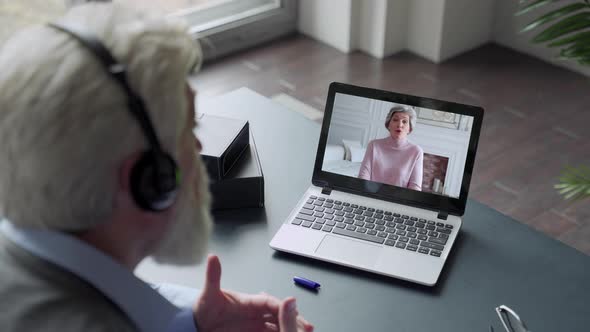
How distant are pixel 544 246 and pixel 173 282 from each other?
77 centimetres

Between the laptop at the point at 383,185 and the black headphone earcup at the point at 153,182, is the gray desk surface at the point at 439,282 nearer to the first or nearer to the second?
the laptop at the point at 383,185

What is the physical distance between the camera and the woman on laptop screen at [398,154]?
1.48 m

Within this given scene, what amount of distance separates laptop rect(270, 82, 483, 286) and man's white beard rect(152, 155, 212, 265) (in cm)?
38

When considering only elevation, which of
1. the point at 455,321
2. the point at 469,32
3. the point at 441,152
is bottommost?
the point at 469,32

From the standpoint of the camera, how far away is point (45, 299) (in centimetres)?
87

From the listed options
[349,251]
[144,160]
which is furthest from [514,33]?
[144,160]

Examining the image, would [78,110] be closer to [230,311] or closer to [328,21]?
[230,311]

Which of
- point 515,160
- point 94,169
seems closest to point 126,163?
point 94,169

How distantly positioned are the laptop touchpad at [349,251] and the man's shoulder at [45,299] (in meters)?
0.54

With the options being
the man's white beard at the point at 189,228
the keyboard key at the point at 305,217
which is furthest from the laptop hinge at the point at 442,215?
the man's white beard at the point at 189,228

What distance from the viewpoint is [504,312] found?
1.25 m

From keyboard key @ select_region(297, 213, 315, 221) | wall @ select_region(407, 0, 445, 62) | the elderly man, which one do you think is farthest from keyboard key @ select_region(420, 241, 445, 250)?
wall @ select_region(407, 0, 445, 62)

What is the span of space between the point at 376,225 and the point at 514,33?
9.69 feet

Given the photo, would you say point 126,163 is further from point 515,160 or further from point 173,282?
point 515,160
